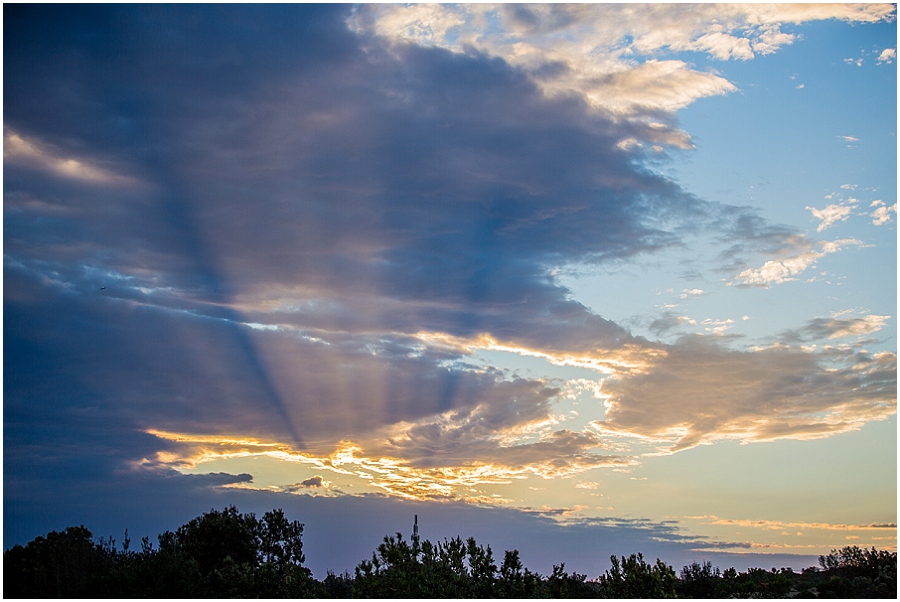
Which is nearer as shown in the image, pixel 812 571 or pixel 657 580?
pixel 657 580

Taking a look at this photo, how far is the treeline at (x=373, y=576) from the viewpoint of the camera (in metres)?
38.4

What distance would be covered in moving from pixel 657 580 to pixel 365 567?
1544 centimetres

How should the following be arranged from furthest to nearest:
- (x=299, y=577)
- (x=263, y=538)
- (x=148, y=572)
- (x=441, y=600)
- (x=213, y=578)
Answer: (x=263, y=538) → (x=213, y=578) → (x=148, y=572) → (x=299, y=577) → (x=441, y=600)

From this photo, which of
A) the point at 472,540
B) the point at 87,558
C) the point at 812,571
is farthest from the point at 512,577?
the point at 87,558

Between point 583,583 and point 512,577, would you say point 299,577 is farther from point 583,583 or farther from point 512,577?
point 583,583

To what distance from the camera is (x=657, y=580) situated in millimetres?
36594

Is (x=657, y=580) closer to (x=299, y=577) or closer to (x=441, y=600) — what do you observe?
(x=441, y=600)

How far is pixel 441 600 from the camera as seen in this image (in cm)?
3606

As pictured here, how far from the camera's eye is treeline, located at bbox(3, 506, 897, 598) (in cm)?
3843

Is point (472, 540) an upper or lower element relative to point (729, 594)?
upper

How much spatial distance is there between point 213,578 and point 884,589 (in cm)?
4216

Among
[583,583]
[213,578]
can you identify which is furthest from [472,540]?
[213,578]

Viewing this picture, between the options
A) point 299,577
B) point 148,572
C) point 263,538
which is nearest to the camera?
point 299,577

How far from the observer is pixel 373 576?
3997cm
